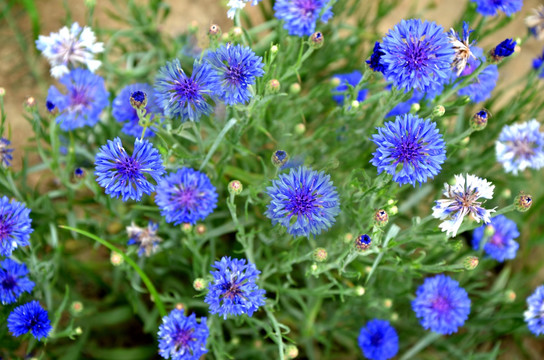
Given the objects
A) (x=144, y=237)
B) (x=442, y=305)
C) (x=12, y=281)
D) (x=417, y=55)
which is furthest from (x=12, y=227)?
(x=442, y=305)

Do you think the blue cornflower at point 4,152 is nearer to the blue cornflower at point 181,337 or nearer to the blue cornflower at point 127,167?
the blue cornflower at point 127,167

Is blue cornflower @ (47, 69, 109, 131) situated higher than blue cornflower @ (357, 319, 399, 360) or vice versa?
blue cornflower @ (47, 69, 109, 131)

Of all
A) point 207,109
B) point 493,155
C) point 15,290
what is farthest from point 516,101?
point 15,290

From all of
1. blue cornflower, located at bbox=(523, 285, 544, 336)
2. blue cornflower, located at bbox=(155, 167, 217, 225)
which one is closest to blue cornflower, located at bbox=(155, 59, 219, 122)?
blue cornflower, located at bbox=(155, 167, 217, 225)

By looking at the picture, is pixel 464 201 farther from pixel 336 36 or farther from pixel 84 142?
pixel 84 142

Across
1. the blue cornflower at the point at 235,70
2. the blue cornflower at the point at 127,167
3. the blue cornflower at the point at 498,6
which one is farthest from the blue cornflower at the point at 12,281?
the blue cornflower at the point at 498,6

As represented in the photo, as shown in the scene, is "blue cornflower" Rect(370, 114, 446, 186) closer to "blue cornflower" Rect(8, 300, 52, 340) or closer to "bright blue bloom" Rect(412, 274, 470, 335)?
"bright blue bloom" Rect(412, 274, 470, 335)
